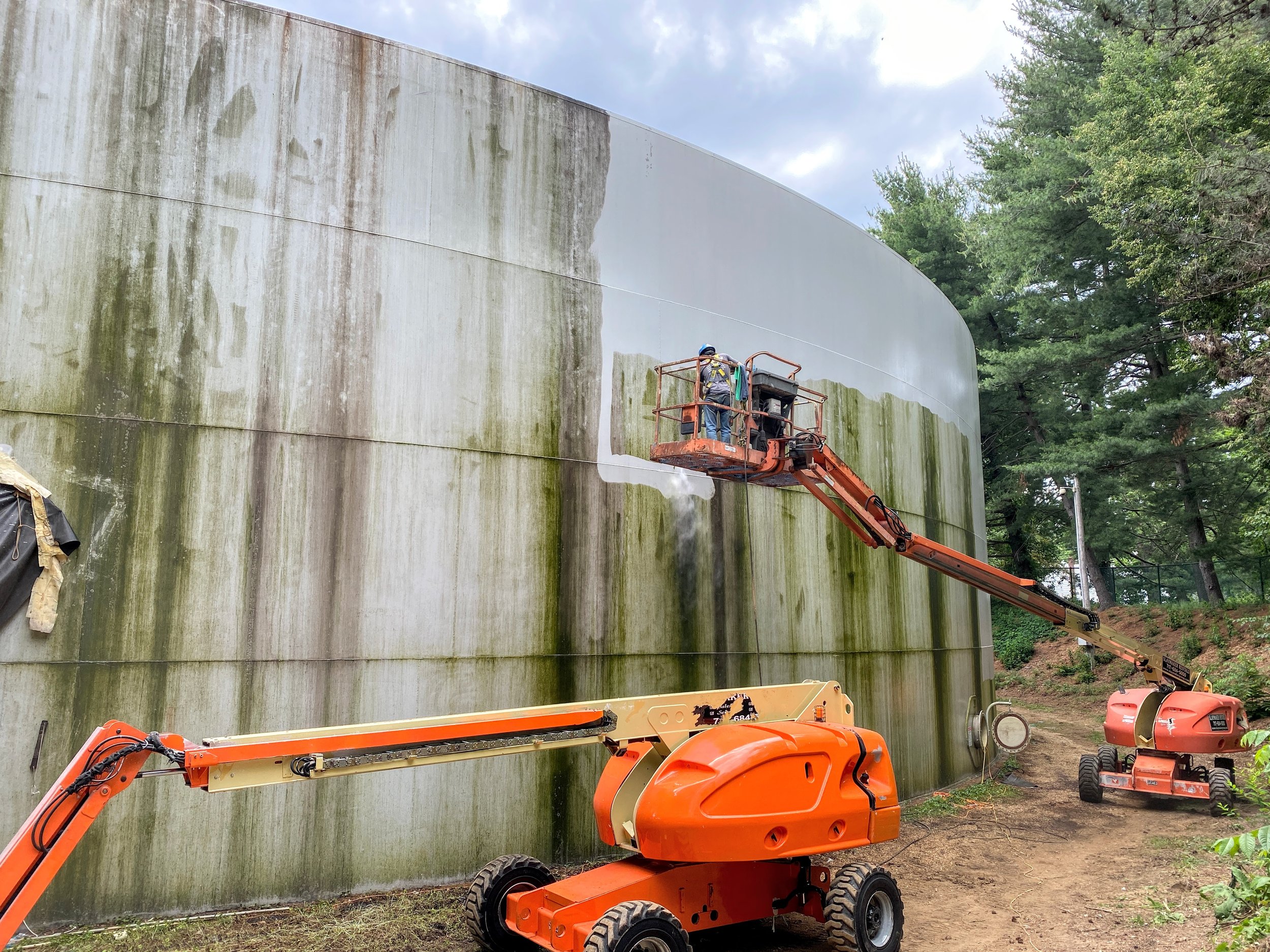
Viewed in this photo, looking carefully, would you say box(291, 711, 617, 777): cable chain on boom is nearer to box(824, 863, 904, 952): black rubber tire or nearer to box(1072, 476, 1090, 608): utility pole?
box(824, 863, 904, 952): black rubber tire

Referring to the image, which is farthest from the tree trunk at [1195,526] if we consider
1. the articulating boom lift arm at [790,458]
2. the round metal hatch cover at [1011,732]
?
the articulating boom lift arm at [790,458]

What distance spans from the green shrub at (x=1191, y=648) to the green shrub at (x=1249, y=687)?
3.08 metres

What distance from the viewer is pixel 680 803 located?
5809mm

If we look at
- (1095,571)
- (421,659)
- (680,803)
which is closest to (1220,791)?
(680,803)

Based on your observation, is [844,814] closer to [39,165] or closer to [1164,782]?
[39,165]

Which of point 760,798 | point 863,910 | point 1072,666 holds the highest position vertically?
point 760,798

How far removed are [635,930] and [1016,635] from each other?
2951cm

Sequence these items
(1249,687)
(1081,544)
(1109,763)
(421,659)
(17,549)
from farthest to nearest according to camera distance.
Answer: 1. (1081,544)
2. (1249,687)
3. (1109,763)
4. (421,659)
5. (17,549)

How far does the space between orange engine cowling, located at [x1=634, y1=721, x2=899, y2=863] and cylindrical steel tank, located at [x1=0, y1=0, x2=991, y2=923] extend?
3.12m

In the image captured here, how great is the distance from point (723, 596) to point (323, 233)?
5.84 meters

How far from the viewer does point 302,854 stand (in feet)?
25.1

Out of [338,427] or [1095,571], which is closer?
[338,427]

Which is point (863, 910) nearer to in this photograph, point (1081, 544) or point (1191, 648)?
point (1191, 648)

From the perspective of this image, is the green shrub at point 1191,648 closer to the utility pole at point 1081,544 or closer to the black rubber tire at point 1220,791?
the utility pole at point 1081,544
